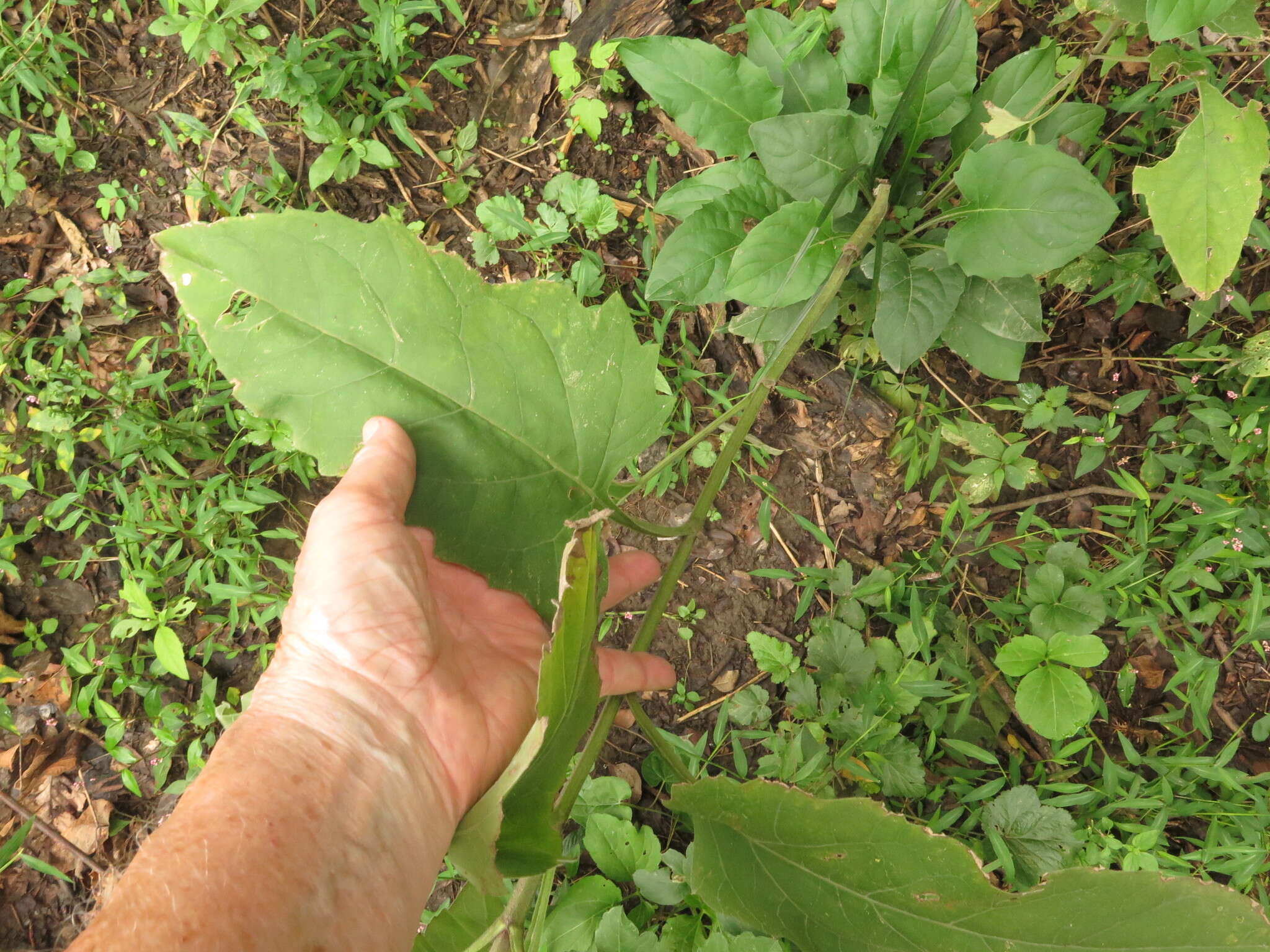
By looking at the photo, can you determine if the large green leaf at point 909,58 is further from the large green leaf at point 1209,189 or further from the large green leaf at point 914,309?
the large green leaf at point 1209,189

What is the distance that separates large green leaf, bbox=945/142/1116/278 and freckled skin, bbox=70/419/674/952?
1.22m

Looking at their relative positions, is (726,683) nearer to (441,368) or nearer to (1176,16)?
(441,368)

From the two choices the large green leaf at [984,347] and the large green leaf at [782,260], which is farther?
the large green leaf at [984,347]

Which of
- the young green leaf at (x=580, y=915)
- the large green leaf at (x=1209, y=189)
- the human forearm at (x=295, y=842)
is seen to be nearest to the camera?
the human forearm at (x=295, y=842)

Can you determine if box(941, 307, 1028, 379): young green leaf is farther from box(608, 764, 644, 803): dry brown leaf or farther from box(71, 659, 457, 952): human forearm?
box(71, 659, 457, 952): human forearm

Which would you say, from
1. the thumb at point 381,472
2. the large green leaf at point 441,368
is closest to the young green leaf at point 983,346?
the large green leaf at point 441,368

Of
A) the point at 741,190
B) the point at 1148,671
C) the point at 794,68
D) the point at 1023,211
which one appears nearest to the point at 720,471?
the point at 741,190

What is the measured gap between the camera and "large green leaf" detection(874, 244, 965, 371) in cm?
191

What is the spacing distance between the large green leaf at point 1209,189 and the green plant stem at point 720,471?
57 centimetres

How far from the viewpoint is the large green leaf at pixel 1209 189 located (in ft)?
5.37

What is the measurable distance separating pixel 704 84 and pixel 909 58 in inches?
19.6

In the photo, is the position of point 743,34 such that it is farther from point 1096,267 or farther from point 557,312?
point 557,312

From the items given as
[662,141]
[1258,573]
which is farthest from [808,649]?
[662,141]

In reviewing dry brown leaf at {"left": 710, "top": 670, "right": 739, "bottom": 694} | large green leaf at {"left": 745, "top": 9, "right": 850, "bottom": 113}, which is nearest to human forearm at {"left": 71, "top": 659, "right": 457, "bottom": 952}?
dry brown leaf at {"left": 710, "top": 670, "right": 739, "bottom": 694}
